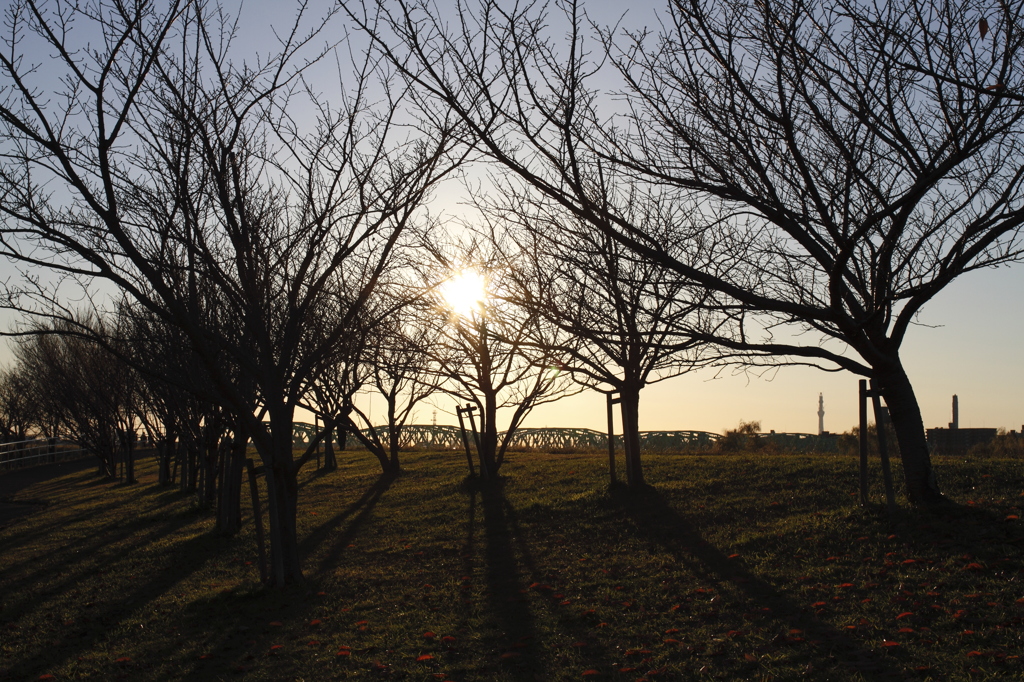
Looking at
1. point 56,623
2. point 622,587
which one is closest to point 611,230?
point 622,587

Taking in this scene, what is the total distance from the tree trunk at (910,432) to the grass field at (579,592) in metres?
0.40

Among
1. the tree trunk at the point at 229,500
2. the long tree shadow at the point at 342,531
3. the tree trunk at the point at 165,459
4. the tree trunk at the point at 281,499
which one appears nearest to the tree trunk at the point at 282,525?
the tree trunk at the point at 281,499

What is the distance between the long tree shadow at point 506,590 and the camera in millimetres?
5730

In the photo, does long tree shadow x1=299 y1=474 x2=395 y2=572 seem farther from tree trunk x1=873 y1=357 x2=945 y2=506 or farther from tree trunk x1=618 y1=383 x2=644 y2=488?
tree trunk x1=873 y1=357 x2=945 y2=506

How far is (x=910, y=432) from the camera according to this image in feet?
28.1

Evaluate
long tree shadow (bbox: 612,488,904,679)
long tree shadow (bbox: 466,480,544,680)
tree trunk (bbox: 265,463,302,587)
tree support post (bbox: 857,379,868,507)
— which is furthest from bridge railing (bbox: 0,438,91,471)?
→ tree support post (bbox: 857,379,868,507)

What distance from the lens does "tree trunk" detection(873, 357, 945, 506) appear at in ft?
27.7

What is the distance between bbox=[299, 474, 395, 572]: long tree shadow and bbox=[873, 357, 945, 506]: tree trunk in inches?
276

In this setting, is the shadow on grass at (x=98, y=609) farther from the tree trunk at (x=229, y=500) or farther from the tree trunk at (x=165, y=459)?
the tree trunk at (x=165, y=459)

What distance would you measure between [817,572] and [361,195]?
234 inches

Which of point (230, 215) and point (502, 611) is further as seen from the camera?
point (230, 215)

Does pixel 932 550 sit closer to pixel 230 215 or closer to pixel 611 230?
pixel 611 230

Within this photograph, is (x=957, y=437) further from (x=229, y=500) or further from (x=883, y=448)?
(x=229, y=500)

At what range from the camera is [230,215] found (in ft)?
25.9
